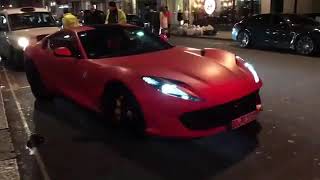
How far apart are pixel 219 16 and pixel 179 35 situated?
397 centimetres

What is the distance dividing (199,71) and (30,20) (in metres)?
8.93

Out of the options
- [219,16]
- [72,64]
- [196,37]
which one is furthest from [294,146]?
[219,16]

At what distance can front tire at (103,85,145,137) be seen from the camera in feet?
17.0

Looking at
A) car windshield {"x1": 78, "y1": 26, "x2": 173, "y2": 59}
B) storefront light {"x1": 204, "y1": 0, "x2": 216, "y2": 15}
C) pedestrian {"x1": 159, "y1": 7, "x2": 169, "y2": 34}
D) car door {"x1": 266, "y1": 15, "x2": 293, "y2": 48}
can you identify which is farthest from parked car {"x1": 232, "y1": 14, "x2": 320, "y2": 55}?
car windshield {"x1": 78, "y1": 26, "x2": 173, "y2": 59}

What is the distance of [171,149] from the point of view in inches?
203

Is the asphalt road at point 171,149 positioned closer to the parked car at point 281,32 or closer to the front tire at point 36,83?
the front tire at point 36,83

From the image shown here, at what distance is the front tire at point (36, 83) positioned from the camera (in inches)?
305

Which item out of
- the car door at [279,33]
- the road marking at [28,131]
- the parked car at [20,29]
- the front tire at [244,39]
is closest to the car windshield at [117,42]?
the road marking at [28,131]

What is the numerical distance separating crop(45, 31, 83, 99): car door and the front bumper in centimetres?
171

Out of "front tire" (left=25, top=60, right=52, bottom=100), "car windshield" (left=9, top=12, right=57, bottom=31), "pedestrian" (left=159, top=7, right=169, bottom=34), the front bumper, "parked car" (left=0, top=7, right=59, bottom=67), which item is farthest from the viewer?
"pedestrian" (left=159, top=7, right=169, bottom=34)

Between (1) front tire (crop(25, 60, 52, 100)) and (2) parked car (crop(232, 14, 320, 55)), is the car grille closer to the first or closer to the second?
(1) front tire (crop(25, 60, 52, 100))

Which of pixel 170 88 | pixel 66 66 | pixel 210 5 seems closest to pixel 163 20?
pixel 210 5

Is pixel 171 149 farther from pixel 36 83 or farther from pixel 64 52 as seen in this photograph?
pixel 36 83

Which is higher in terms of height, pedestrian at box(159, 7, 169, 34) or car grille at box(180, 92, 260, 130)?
pedestrian at box(159, 7, 169, 34)
